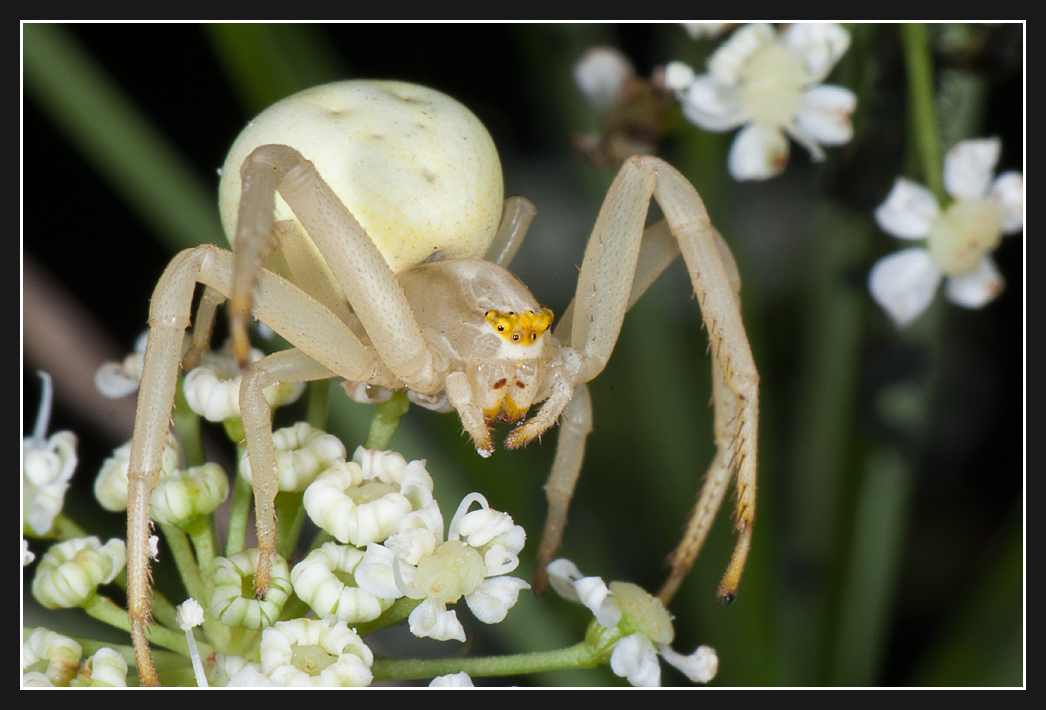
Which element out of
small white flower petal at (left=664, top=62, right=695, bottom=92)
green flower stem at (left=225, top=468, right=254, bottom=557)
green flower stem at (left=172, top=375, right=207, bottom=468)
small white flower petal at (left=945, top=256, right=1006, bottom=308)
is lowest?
small white flower petal at (left=945, top=256, right=1006, bottom=308)

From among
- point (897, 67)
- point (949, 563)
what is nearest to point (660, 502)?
point (949, 563)

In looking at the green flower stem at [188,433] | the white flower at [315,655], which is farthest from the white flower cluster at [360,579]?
the green flower stem at [188,433]

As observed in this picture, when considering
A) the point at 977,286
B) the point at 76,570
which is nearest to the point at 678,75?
the point at 977,286

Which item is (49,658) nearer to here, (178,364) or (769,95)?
(178,364)

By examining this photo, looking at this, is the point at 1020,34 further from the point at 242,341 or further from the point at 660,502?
the point at 242,341

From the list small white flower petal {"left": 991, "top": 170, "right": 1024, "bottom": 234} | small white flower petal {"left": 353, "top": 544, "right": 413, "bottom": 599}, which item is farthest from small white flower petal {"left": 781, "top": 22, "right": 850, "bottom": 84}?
small white flower petal {"left": 353, "top": 544, "right": 413, "bottom": 599}

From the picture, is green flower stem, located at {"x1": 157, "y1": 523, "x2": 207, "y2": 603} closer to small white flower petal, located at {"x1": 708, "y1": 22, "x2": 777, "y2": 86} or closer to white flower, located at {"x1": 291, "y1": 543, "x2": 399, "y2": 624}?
white flower, located at {"x1": 291, "y1": 543, "x2": 399, "y2": 624}
